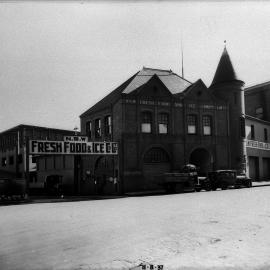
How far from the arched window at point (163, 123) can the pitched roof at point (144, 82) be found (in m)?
2.65

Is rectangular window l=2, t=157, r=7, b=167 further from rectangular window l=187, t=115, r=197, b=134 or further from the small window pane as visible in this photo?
rectangular window l=187, t=115, r=197, b=134

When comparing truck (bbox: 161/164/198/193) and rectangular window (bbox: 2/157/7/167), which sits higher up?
rectangular window (bbox: 2/157/7/167)

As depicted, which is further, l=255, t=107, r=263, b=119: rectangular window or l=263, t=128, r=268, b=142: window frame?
l=255, t=107, r=263, b=119: rectangular window

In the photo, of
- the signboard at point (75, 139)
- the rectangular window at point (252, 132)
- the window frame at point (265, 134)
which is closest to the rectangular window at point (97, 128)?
the signboard at point (75, 139)

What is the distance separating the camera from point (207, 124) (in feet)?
109

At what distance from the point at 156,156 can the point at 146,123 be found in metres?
3.10

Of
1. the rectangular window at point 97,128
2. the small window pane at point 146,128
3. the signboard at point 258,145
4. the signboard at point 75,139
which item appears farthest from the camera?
the signboard at point 258,145

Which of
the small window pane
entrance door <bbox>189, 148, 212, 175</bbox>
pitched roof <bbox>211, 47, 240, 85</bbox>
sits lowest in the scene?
entrance door <bbox>189, 148, 212, 175</bbox>

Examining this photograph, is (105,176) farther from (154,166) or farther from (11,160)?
(11,160)

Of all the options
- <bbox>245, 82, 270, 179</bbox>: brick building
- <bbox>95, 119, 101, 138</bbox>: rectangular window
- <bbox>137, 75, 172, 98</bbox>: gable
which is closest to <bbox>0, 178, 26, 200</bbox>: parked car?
<bbox>95, 119, 101, 138</bbox>: rectangular window

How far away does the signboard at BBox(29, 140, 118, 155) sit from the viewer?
24.0 meters

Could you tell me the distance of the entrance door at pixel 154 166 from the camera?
29.3 m

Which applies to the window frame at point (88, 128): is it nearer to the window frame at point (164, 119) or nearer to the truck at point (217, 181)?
the window frame at point (164, 119)

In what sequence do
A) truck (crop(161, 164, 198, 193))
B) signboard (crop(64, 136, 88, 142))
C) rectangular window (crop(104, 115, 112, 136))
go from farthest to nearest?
rectangular window (crop(104, 115, 112, 136)) → truck (crop(161, 164, 198, 193)) → signboard (crop(64, 136, 88, 142))
